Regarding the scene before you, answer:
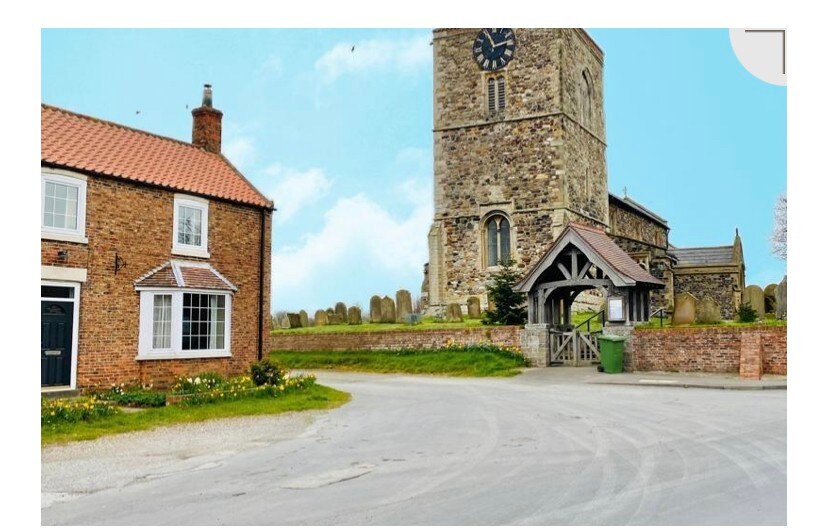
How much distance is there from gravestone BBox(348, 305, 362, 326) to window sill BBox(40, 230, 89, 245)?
62.3 ft

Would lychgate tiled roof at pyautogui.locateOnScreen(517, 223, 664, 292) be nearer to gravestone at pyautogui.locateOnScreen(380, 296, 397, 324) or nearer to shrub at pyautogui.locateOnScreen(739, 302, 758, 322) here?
shrub at pyautogui.locateOnScreen(739, 302, 758, 322)

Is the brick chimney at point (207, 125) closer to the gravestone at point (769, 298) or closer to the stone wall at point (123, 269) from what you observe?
the stone wall at point (123, 269)

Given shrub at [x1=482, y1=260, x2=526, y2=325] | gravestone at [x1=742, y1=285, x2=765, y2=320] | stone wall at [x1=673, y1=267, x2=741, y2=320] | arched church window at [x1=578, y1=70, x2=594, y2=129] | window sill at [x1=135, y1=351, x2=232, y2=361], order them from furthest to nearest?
arched church window at [x1=578, y1=70, x2=594, y2=129] → stone wall at [x1=673, y1=267, x2=741, y2=320] → shrub at [x1=482, y1=260, x2=526, y2=325] → gravestone at [x1=742, y1=285, x2=765, y2=320] → window sill at [x1=135, y1=351, x2=232, y2=361]

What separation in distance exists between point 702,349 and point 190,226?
46.9ft

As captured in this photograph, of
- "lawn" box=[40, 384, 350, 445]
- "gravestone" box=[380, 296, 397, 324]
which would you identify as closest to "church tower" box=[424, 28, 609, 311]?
"gravestone" box=[380, 296, 397, 324]

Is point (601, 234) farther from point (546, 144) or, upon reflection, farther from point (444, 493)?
point (444, 493)

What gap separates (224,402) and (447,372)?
11.0 metres

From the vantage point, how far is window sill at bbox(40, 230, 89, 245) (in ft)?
50.0

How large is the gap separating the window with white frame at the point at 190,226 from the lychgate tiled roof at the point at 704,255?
41.0 m

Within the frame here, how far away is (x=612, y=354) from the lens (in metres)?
21.8

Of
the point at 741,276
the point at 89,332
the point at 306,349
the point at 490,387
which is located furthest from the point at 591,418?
the point at 741,276

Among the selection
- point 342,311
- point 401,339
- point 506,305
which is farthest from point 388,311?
point 506,305

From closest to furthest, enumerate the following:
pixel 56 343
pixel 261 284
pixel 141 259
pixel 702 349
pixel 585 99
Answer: pixel 56 343 → pixel 141 259 → pixel 261 284 → pixel 702 349 → pixel 585 99

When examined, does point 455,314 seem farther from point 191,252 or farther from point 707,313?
point 191,252
